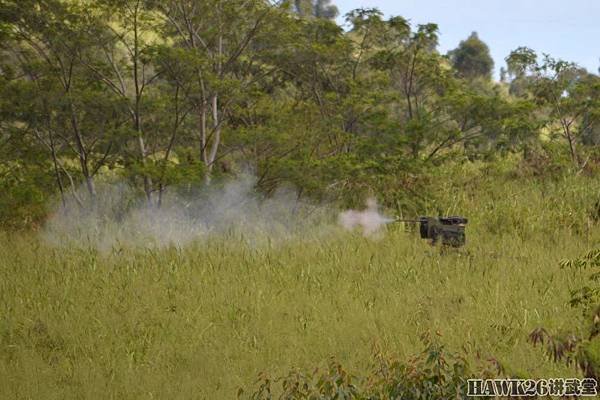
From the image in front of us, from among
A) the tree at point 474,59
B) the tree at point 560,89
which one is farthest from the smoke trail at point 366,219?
the tree at point 474,59

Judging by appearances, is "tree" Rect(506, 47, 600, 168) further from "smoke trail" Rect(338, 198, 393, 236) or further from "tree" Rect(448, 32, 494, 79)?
"tree" Rect(448, 32, 494, 79)

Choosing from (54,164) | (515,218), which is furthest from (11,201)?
(515,218)

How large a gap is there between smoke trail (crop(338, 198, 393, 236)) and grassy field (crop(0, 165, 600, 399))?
1.83ft

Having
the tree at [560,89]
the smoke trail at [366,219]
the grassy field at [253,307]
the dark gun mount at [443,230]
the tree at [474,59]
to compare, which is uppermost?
the tree at [474,59]

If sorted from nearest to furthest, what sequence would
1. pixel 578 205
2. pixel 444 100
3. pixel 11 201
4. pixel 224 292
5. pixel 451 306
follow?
1. pixel 451 306
2. pixel 224 292
3. pixel 11 201
4. pixel 578 205
5. pixel 444 100

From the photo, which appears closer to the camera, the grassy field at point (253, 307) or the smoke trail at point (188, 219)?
the grassy field at point (253, 307)

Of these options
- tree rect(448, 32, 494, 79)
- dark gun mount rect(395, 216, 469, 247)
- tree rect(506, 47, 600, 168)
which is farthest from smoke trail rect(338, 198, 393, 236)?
tree rect(448, 32, 494, 79)

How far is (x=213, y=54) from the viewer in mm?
10531

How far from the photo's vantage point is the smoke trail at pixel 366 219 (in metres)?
9.08

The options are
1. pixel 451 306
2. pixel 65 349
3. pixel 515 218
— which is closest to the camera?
pixel 65 349

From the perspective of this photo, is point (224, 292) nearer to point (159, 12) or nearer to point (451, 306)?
point (451, 306)

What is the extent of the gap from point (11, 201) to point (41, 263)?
203 cm

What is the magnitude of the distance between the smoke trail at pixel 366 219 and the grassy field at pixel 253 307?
1.83 feet

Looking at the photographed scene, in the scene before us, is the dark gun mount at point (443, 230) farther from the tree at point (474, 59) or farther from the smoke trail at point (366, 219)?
the tree at point (474, 59)
